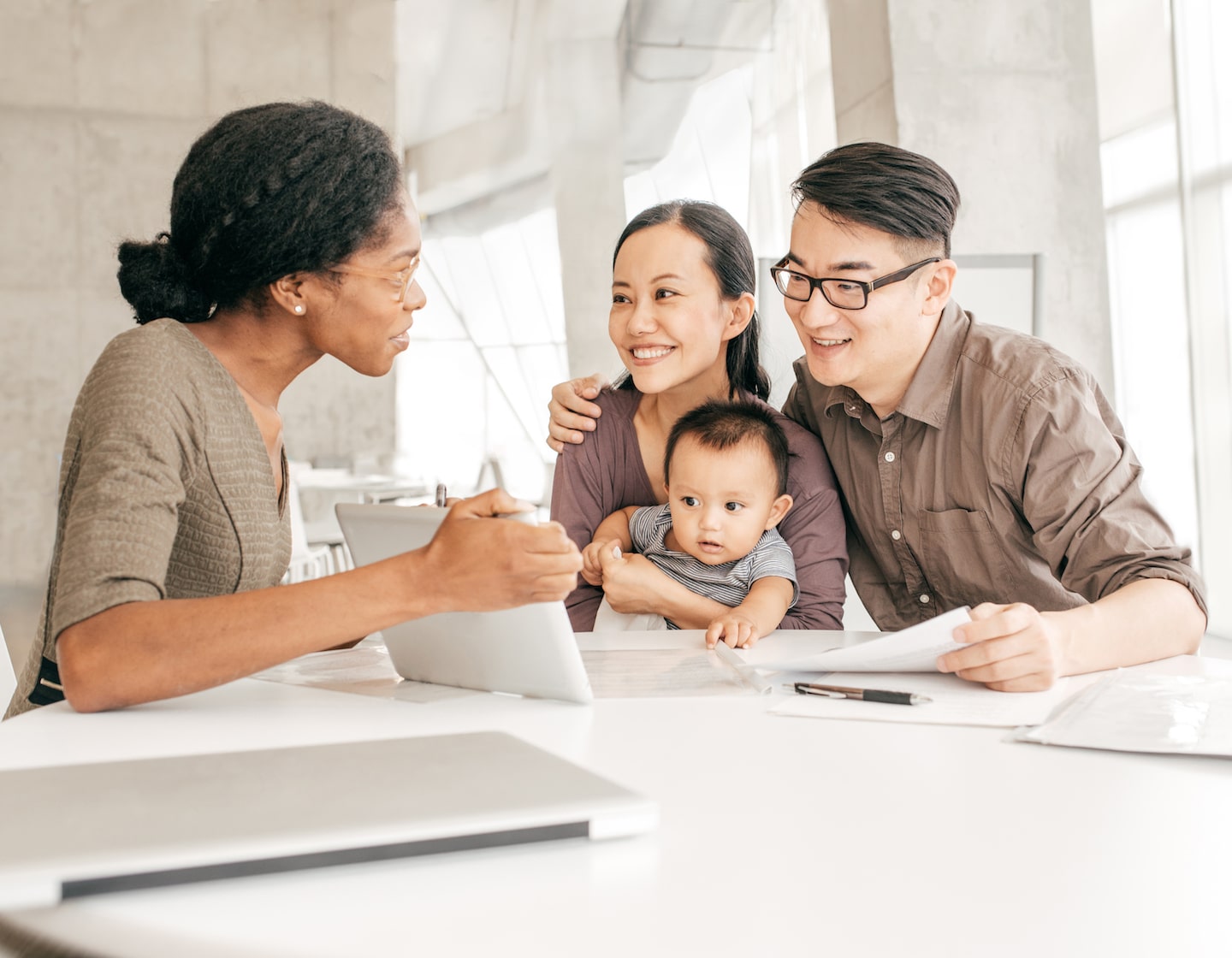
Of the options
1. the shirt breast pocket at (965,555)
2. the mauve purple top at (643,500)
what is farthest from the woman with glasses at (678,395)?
the shirt breast pocket at (965,555)

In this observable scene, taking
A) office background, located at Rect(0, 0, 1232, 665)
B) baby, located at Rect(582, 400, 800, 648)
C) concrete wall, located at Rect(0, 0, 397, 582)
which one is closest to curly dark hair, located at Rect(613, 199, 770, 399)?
baby, located at Rect(582, 400, 800, 648)

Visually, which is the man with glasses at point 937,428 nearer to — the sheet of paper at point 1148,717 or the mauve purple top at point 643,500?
the mauve purple top at point 643,500

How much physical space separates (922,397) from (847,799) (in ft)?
3.51

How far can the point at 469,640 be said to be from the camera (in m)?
1.19

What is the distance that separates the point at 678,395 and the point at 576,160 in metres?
4.35

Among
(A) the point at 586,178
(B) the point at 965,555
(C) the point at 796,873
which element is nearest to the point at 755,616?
(B) the point at 965,555

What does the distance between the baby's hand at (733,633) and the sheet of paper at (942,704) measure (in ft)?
0.74

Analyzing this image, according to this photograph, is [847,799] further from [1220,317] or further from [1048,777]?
[1220,317]

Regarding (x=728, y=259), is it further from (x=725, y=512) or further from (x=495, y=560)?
(x=495, y=560)

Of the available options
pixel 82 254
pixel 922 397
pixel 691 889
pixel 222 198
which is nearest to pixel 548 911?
pixel 691 889

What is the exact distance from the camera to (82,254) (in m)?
5.48

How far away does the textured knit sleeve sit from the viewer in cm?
110

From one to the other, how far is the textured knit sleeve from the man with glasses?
100 cm

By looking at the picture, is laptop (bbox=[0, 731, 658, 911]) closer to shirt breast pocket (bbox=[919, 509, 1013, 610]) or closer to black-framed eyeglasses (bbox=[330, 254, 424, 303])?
black-framed eyeglasses (bbox=[330, 254, 424, 303])
